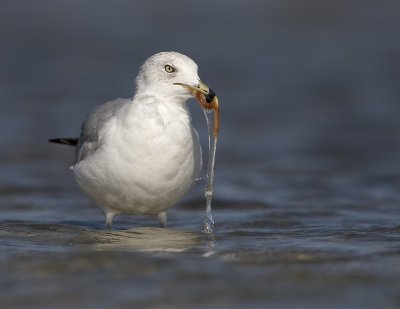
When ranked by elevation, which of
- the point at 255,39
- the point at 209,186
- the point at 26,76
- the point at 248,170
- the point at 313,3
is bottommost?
the point at 209,186

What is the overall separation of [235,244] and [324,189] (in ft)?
10.7

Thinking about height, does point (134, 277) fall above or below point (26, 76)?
below

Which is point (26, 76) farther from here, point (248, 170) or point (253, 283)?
point (253, 283)

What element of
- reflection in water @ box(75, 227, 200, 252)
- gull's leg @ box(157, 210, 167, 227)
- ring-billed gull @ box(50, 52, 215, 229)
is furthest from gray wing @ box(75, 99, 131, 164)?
gull's leg @ box(157, 210, 167, 227)

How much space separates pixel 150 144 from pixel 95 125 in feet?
2.12

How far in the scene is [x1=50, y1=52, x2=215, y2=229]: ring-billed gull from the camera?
6.92m

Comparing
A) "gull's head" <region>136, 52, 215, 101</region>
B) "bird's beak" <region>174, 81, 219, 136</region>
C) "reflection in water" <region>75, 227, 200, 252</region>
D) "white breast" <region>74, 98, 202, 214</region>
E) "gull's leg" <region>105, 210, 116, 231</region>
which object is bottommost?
"reflection in water" <region>75, 227, 200, 252</region>

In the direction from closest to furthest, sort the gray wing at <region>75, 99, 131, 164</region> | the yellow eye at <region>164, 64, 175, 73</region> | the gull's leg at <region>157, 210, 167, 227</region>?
the yellow eye at <region>164, 64, 175, 73</region> < the gray wing at <region>75, 99, 131, 164</region> < the gull's leg at <region>157, 210, 167, 227</region>

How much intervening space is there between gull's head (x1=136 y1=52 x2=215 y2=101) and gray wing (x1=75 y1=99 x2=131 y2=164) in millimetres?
265

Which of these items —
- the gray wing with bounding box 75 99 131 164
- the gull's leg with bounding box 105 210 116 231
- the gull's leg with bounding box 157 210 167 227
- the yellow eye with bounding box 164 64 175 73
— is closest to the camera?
the yellow eye with bounding box 164 64 175 73

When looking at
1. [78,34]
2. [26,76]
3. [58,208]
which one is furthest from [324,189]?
[78,34]

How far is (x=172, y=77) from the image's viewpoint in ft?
23.1

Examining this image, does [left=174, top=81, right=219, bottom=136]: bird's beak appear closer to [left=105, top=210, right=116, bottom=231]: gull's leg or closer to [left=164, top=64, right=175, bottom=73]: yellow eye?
[left=164, top=64, right=175, bottom=73]: yellow eye

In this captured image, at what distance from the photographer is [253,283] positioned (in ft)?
18.3
